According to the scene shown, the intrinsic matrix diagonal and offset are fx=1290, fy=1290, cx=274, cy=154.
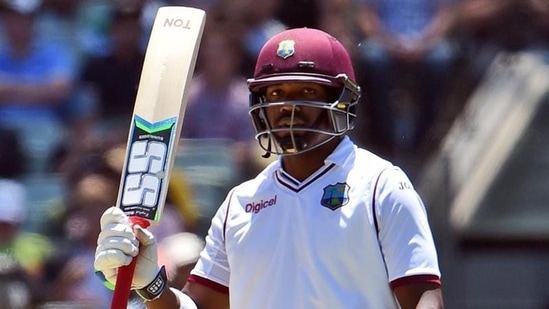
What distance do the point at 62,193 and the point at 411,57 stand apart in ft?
5.66

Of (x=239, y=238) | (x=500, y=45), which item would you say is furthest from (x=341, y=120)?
(x=500, y=45)

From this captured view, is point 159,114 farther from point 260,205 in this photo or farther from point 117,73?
point 117,73

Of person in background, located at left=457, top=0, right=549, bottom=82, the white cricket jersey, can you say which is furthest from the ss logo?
person in background, located at left=457, top=0, right=549, bottom=82

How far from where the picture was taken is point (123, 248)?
9.87 ft

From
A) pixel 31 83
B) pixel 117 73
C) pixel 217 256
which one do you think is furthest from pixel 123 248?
pixel 31 83

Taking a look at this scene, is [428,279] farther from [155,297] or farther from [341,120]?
[155,297]

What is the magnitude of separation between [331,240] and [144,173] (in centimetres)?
58

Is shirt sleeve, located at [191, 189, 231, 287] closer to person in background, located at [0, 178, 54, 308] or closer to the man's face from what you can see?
the man's face

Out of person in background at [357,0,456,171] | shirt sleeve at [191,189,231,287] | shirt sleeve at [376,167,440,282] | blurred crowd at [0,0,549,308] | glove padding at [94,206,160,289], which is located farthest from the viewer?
person in background at [357,0,456,171]

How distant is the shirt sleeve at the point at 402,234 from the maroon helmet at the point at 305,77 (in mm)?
232

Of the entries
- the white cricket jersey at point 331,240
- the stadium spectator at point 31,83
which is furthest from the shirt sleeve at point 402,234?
the stadium spectator at point 31,83

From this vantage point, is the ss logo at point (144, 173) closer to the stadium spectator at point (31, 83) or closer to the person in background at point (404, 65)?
the person in background at point (404, 65)

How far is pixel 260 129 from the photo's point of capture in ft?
10.3

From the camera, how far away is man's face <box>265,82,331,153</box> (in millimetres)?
3029
